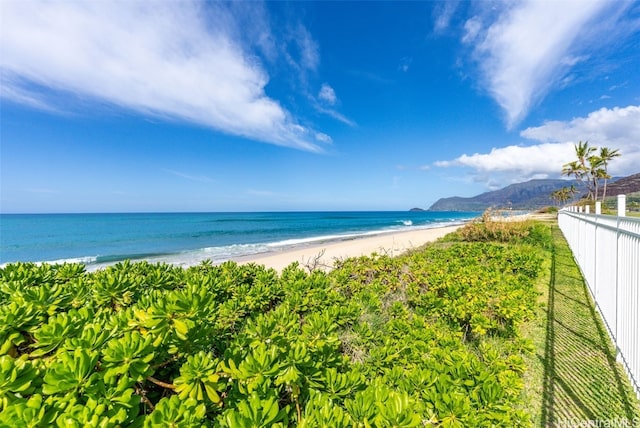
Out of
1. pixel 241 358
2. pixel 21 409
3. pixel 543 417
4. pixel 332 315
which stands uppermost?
pixel 21 409

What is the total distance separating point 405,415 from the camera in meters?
1.13

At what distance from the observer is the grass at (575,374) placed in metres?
2.72

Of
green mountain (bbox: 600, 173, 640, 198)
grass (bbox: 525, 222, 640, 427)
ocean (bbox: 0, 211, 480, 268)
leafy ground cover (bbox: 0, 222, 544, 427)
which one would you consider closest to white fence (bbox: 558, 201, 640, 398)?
grass (bbox: 525, 222, 640, 427)

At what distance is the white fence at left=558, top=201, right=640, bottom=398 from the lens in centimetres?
302

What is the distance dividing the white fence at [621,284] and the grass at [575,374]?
0.19m

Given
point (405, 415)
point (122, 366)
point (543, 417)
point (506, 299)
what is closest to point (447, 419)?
point (405, 415)

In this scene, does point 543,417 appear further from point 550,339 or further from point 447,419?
point 447,419

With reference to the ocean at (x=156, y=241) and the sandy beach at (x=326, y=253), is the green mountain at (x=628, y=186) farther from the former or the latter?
the ocean at (x=156, y=241)

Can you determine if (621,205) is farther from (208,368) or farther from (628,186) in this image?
(628,186)

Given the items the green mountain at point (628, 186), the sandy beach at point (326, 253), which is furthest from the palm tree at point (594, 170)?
the sandy beach at point (326, 253)

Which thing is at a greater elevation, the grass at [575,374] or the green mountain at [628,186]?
the green mountain at [628,186]

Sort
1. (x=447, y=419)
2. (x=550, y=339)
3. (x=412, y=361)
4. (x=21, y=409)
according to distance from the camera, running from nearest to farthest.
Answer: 1. (x=21, y=409)
2. (x=447, y=419)
3. (x=412, y=361)
4. (x=550, y=339)

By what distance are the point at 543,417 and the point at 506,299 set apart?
1.25 meters

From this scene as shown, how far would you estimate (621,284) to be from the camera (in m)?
3.52
